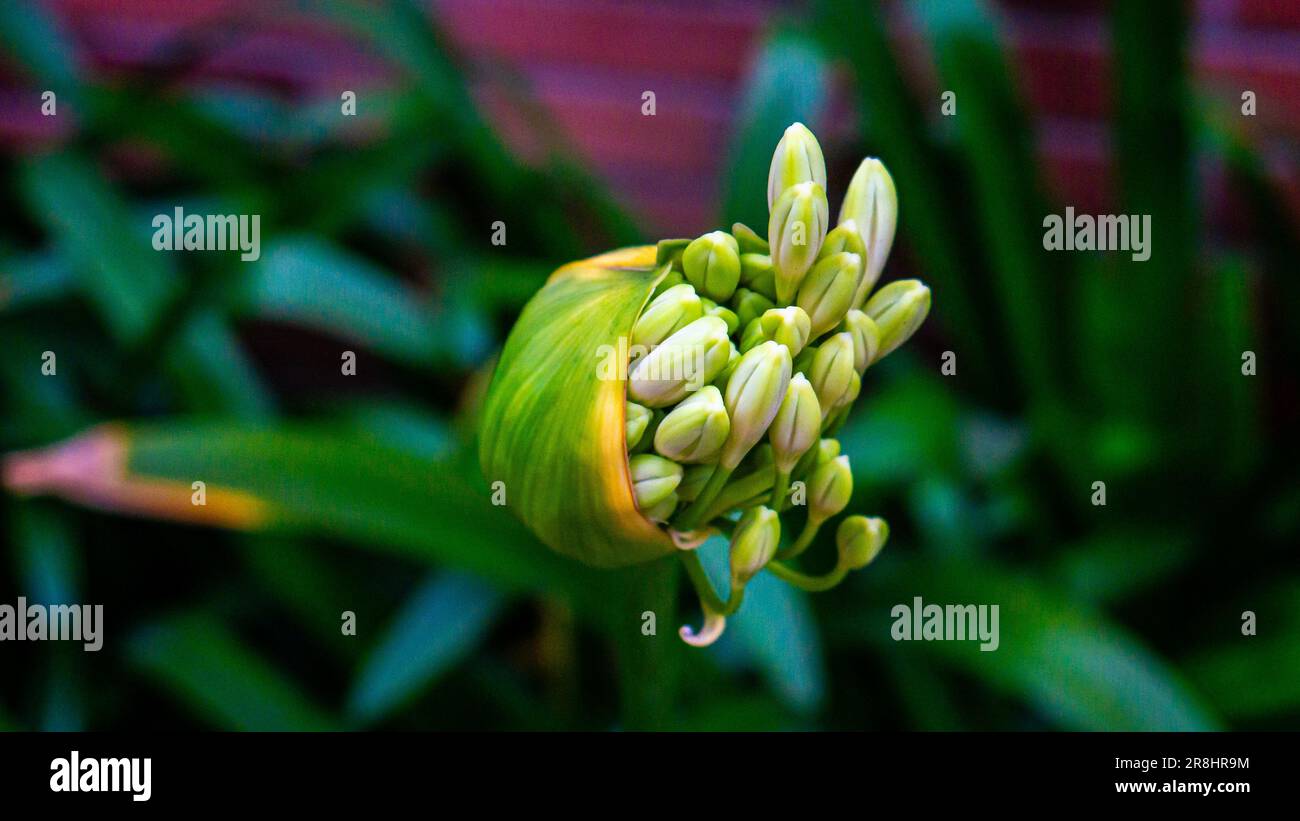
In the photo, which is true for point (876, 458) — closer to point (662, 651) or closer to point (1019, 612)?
point (1019, 612)

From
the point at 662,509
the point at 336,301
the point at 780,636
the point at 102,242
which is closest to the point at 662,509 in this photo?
the point at 662,509

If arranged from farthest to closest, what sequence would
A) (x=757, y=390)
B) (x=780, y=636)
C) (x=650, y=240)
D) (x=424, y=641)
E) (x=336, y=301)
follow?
1. (x=650, y=240)
2. (x=336, y=301)
3. (x=424, y=641)
4. (x=780, y=636)
5. (x=757, y=390)

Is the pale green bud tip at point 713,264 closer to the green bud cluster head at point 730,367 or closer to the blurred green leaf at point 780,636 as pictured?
the green bud cluster head at point 730,367

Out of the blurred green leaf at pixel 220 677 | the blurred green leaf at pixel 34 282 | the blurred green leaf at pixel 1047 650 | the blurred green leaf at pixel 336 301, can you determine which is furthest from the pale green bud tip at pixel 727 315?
the blurred green leaf at pixel 34 282

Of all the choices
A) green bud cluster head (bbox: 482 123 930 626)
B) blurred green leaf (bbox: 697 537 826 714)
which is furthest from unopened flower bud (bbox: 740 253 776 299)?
blurred green leaf (bbox: 697 537 826 714)

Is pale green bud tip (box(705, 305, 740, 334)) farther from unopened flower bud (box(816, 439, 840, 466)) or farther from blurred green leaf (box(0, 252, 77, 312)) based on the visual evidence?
blurred green leaf (box(0, 252, 77, 312))

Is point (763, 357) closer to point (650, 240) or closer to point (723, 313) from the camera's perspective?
point (723, 313)
